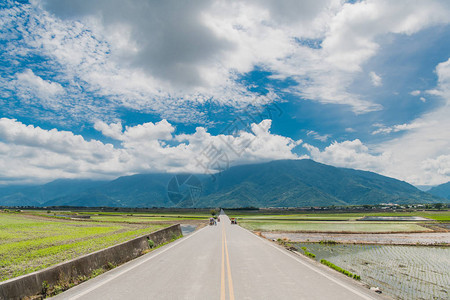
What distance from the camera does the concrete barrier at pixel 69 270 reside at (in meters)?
6.50

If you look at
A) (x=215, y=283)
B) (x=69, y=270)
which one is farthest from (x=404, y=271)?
(x=69, y=270)

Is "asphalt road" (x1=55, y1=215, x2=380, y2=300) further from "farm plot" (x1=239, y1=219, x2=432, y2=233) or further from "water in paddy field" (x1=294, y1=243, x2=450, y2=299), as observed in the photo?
"farm plot" (x1=239, y1=219, x2=432, y2=233)

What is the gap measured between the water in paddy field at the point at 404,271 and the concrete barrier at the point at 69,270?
11484 mm

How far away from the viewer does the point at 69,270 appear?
8.64m

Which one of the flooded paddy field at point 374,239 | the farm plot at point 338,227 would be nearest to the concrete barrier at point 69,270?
the flooded paddy field at point 374,239

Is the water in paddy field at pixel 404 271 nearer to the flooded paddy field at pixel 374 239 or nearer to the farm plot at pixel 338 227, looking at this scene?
the flooded paddy field at pixel 374 239

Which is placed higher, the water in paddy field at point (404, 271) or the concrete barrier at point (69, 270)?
the concrete barrier at point (69, 270)

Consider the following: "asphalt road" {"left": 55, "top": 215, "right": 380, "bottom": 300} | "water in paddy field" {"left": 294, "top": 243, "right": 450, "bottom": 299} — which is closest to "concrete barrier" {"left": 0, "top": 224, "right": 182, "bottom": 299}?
"asphalt road" {"left": 55, "top": 215, "right": 380, "bottom": 300}

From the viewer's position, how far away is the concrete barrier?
650 centimetres

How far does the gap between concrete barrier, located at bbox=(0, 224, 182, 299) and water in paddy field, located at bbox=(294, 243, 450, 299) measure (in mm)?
11484

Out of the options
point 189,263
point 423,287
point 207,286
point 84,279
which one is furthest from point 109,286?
point 423,287

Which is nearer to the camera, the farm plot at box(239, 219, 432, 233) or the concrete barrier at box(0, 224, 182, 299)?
the concrete barrier at box(0, 224, 182, 299)

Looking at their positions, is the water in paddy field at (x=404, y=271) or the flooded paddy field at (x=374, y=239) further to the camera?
the flooded paddy field at (x=374, y=239)

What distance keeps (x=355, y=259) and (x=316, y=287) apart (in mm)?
13397
